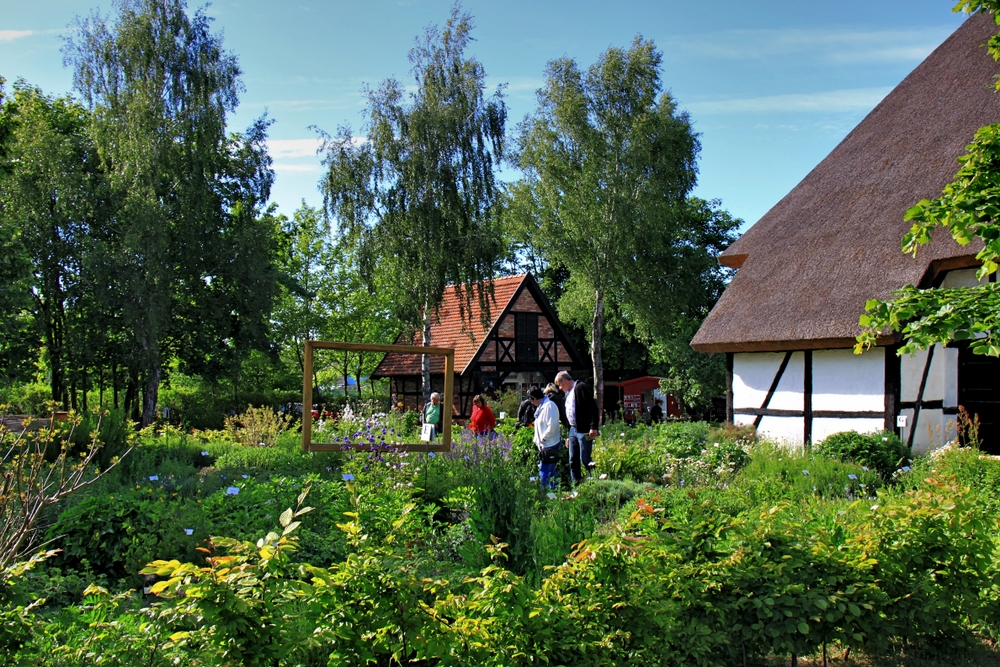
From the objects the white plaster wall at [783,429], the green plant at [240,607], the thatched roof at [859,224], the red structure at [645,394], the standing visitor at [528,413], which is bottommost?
the red structure at [645,394]

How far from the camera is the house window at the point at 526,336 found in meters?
27.4

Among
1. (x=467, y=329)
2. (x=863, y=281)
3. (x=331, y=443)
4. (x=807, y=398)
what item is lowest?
(x=807, y=398)

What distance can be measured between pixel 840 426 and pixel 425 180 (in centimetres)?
1290

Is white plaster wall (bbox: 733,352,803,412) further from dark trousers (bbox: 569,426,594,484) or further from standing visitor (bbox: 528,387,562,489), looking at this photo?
standing visitor (bbox: 528,387,562,489)

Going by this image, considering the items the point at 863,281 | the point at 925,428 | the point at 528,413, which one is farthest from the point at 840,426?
the point at 528,413

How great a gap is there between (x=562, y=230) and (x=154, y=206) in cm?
1087

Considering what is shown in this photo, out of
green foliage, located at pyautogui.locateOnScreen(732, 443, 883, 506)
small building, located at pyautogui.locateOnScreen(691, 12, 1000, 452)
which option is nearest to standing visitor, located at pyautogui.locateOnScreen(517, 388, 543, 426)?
green foliage, located at pyautogui.locateOnScreen(732, 443, 883, 506)

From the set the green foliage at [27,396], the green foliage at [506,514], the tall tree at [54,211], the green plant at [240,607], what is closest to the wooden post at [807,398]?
the green foliage at [506,514]

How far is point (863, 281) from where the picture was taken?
11555mm

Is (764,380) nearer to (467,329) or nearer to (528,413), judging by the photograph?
(528,413)

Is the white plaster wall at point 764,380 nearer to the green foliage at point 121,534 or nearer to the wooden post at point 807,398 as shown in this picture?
the wooden post at point 807,398

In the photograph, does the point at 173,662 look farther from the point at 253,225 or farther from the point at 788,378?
the point at 253,225

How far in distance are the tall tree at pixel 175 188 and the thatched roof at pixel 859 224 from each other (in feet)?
45.7

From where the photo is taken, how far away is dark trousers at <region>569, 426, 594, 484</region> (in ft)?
30.2
